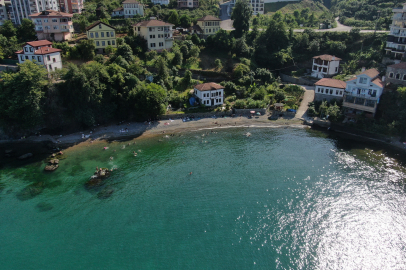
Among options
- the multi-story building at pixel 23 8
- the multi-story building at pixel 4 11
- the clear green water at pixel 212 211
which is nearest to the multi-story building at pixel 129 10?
the multi-story building at pixel 23 8

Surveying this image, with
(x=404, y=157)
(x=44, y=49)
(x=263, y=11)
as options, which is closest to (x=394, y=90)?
(x=404, y=157)

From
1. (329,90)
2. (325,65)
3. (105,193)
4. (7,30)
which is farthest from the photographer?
(325,65)

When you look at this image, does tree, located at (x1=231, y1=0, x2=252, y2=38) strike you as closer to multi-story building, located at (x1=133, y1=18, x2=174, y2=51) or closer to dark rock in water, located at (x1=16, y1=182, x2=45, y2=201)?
multi-story building, located at (x1=133, y1=18, x2=174, y2=51)

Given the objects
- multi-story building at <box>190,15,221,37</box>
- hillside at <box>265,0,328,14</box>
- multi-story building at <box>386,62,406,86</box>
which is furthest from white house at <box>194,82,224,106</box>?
hillside at <box>265,0,328,14</box>

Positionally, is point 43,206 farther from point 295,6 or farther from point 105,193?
point 295,6

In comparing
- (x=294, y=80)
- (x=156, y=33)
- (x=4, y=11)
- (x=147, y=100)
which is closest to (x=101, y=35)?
(x=156, y=33)

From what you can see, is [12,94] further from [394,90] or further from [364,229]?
[394,90]
